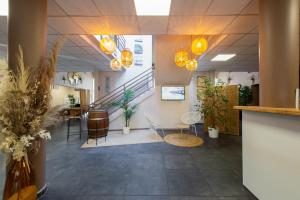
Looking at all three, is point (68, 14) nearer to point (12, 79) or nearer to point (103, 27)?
point (103, 27)

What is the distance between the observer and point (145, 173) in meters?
2.77

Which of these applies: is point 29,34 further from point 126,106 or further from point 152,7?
point 126,106

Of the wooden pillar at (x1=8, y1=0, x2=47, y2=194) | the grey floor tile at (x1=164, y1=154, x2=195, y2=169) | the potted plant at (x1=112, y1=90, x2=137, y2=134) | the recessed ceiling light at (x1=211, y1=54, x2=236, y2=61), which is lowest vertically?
the grey floor tile at (x1=164, y1=154, x2=195, y2=169)

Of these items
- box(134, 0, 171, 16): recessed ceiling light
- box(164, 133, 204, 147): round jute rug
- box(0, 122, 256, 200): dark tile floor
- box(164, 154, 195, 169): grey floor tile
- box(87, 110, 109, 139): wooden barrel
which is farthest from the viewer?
box(87, 110, 109, 139): wooden barrel

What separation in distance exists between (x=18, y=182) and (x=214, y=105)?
5217mm

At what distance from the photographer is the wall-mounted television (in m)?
6.37

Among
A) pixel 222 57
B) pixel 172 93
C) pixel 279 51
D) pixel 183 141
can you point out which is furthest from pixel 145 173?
pixel 222 57

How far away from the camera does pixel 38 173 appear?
209 centimetres

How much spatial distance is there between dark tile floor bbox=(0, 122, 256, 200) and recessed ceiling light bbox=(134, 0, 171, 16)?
275 cm

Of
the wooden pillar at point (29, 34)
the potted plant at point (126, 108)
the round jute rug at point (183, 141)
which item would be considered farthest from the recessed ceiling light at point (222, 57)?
the wooden pillar at point (29, 34)

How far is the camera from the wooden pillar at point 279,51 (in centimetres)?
179

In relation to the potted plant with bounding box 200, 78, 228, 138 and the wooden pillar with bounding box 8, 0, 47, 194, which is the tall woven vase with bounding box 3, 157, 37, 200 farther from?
the potted plant with bounding box 200, 78, 228, 138

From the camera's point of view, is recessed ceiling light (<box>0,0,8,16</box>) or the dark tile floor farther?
recessed ceiling light (<box>0,0,8,16</box>)

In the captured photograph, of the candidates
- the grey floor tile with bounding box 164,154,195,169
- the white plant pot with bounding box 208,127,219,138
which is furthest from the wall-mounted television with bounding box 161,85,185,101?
the grey floor tile with bounding box 164,154,195,169
